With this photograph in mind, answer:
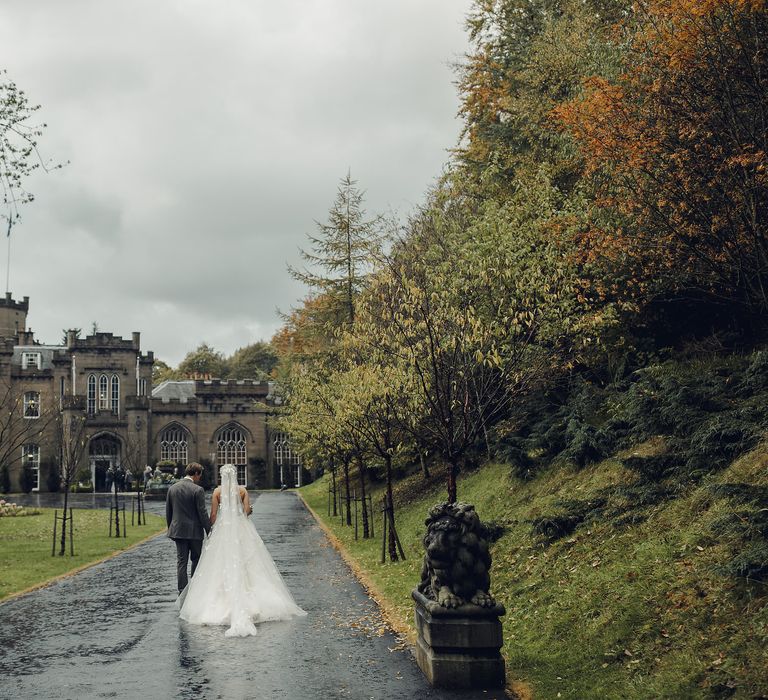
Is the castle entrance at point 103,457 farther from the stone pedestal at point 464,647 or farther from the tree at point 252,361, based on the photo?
the stone pedestal at point 464,647

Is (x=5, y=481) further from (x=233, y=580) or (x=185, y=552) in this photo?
(x=233, y=580)

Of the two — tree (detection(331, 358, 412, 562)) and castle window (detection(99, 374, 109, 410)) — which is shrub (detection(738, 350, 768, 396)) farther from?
castle window (detection(99, 374, 109, 410))

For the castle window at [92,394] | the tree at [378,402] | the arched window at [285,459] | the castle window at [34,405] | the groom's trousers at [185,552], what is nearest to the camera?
the groom's trousers at [185,552]

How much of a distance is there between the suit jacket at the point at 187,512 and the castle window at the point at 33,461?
5504 centimetres

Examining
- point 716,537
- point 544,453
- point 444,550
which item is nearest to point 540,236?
point 544,453

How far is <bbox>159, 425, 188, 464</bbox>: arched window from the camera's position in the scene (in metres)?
65.1

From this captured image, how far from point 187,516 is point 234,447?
55.9 meters

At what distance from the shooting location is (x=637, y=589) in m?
8.97

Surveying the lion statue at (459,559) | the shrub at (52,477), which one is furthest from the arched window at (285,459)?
the lion statue at (459,559)

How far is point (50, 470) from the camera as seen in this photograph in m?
61.2

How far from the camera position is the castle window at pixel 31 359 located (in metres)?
67.2

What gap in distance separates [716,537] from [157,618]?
7.34 m

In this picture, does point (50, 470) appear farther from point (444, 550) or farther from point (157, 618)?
point (444, 550)

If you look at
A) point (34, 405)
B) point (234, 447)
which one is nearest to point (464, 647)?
point (234, 447)
